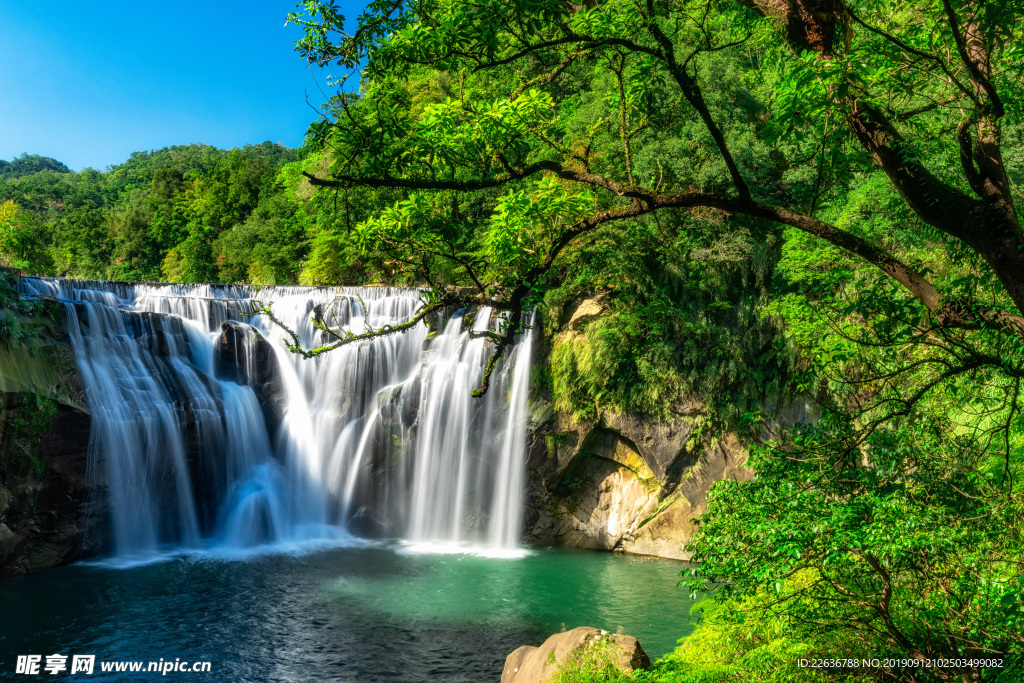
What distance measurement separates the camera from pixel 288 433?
16609 millimetres

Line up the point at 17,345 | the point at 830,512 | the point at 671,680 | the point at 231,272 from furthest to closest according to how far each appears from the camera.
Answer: the point at 231,272 → the point at 17,345 → the point at 671,680 → the point at 830,512

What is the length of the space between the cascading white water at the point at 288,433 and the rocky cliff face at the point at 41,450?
1.39ft

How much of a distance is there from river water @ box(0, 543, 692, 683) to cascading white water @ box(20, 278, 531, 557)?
1.39 m

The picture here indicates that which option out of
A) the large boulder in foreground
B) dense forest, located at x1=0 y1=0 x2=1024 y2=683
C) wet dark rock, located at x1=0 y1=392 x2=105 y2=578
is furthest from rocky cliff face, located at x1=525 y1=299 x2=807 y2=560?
wet dark rock, located at x1=0 y1=392 x2=105 y2=578

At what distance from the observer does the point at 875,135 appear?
3.61 meters

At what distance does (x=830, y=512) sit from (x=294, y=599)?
9.61m

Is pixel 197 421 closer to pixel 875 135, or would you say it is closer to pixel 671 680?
pixel 671 680

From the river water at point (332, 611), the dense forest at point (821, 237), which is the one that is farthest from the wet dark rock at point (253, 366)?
the dense forest at point (821, 237)

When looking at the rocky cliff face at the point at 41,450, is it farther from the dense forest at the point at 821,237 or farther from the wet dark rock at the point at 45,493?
the dense forest at the point at 821,237

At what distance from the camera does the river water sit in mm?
8836

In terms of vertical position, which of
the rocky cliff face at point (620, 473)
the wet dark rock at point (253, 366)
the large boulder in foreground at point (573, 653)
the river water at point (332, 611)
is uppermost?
the wet dark rock at point (253, 366)

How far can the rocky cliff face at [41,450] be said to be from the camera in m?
12.0

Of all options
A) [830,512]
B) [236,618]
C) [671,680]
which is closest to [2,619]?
[236,618]

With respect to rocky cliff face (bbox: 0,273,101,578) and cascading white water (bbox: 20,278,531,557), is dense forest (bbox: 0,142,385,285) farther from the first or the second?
rocky cliff face (bbox: 0,273,101,578)
